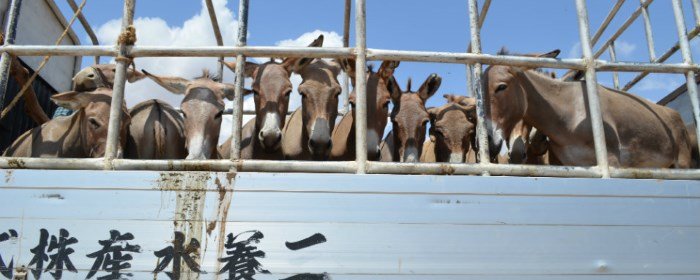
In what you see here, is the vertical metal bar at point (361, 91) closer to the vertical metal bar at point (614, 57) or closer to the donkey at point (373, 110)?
the donkey at point (373, 110)

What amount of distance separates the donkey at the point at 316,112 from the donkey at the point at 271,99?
12 centimetres

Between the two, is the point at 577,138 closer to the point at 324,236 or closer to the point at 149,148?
the point at 324,236

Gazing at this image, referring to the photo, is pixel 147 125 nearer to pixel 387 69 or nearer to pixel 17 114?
pixel 17 114

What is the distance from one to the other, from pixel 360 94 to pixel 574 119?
228 cm

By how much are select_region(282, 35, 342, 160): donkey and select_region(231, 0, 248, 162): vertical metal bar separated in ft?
3.67

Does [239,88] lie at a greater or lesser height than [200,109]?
lesser

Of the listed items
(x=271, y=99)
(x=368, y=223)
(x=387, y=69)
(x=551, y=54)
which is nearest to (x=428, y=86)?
(x=387, y=69)

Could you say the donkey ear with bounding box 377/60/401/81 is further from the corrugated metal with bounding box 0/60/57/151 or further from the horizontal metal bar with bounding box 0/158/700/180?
the corrugated metal with bounding box 0/60/57/151

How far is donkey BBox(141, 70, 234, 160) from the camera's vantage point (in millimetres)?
4008

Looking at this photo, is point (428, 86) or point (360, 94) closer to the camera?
point (360, 94)

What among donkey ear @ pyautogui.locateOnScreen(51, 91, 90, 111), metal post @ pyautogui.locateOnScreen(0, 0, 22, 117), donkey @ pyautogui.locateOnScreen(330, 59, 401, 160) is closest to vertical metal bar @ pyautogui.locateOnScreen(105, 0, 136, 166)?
metal post @ pyautogui.locateOnScreen(0, 0, 22, 117)

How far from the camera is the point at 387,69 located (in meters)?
4.79

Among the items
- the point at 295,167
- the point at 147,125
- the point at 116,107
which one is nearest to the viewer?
the point at 295,167

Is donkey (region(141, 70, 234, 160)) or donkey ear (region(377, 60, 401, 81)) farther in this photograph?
donkey ear (region(377, 60, 401, 81))
